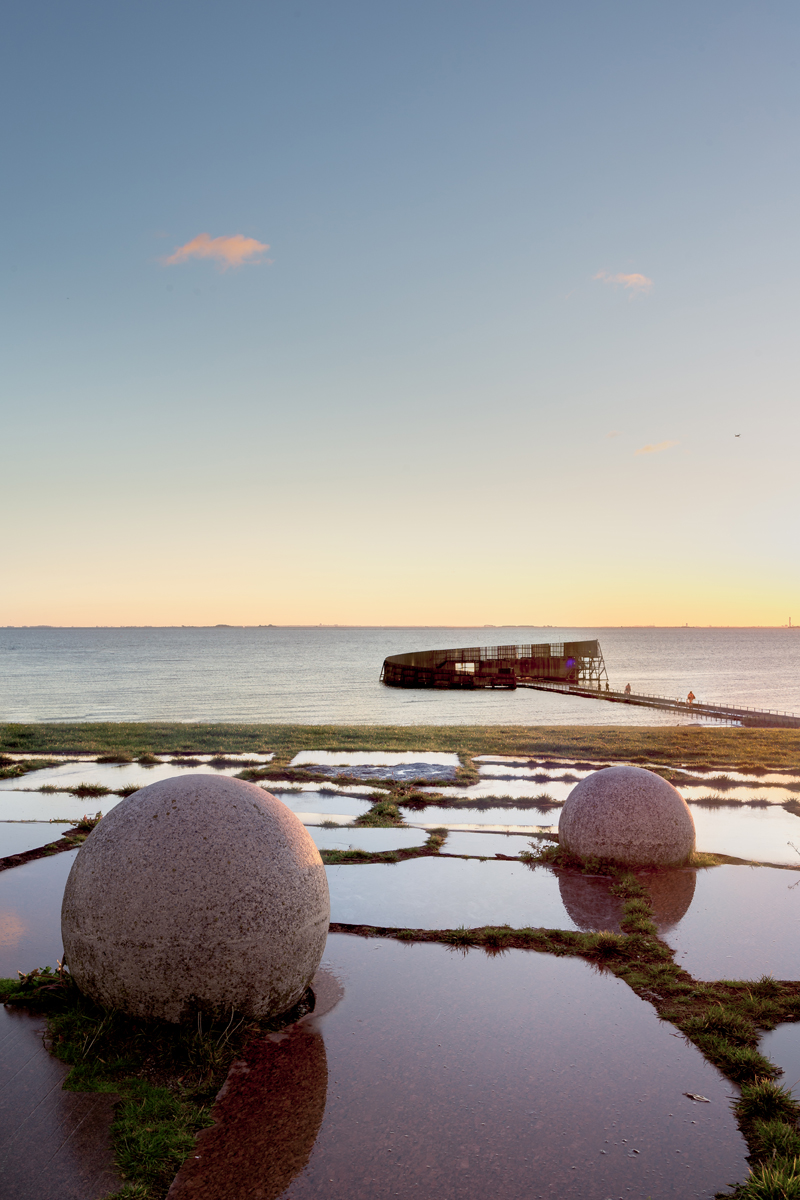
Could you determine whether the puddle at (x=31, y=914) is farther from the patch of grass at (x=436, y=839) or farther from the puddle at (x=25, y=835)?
the patch of grass at (x=436, y=839)

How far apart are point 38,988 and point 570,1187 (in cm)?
442

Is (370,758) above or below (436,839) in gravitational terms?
below

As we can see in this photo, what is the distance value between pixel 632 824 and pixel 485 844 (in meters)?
2.23

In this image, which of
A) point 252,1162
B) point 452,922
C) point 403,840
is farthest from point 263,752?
point 252,1162

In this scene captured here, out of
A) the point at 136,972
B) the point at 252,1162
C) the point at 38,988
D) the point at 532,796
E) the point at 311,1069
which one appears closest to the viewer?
the point at 252,1162

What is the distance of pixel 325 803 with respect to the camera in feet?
44.9

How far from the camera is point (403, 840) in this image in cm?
1086

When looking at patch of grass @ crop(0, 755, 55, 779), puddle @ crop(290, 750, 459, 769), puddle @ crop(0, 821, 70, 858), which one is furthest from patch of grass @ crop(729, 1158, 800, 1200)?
patch of grass @ crop(0, 755, 55, 779)

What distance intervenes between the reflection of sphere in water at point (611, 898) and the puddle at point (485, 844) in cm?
115

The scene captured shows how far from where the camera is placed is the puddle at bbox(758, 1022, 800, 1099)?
4875mm

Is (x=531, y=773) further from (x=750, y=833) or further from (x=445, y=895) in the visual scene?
(x=445, y=895)

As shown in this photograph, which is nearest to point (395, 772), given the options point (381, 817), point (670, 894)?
point (381, 817)

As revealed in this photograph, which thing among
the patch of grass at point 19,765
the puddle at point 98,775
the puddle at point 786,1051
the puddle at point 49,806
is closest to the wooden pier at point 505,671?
the puddle at point 98,775

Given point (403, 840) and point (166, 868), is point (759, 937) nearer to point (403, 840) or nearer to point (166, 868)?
point (403, 840)
